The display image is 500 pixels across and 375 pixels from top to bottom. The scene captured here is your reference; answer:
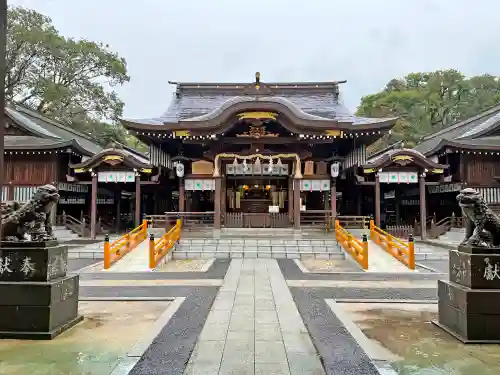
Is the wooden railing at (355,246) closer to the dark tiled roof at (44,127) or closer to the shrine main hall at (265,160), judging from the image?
the shrine main hall at (265,160)

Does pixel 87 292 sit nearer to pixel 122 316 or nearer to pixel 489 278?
pixel 122 316

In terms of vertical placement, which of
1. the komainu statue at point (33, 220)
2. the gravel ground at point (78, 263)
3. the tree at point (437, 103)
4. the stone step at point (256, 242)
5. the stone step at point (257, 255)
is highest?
the tree at point (437, 103)

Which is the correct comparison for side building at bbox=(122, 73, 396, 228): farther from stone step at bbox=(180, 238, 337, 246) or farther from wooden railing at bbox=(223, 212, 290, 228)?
stone step at bbox=(180, 238, 337, 246)

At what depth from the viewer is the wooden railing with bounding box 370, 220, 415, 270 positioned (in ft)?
37.2

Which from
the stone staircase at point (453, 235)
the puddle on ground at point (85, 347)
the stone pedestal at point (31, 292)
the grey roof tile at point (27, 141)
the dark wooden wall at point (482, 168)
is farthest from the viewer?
the dark wooden wall at point (482, 168)

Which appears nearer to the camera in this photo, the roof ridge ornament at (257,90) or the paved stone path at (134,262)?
the paved stone path at (134,262)

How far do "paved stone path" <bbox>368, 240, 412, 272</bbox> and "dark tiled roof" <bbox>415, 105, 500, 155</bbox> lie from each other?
9.49 metres

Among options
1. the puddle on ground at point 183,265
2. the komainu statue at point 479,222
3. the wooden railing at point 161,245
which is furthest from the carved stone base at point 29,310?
the wooden railing at point 161,245

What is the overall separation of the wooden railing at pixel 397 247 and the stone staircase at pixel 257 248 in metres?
1.54

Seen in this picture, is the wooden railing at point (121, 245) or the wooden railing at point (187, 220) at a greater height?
the wooden railing at point (187, 220)

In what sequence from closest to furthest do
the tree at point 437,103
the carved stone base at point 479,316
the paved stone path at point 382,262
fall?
the carved stone base at point 479,316, the paved stone path at point 382,262, the tree at point 437,103

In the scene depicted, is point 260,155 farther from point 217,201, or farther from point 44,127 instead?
point 44,127

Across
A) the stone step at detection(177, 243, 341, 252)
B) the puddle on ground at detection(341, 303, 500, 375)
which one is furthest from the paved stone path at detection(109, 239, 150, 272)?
the puddle on ground at detection(341, 303, 500, 375)

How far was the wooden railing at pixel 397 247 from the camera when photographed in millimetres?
11328
